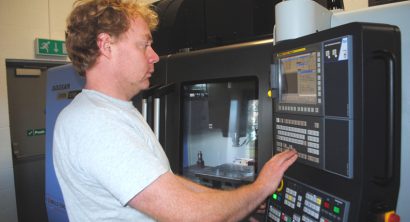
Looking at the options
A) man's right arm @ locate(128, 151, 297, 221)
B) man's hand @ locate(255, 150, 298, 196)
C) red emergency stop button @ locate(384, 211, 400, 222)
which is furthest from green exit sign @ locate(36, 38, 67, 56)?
red emergency stop button @ locate(384, 211, 400, 222)

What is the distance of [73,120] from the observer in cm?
105

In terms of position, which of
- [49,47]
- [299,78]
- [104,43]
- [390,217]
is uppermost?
[49,47]

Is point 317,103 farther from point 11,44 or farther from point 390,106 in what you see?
point 11,44

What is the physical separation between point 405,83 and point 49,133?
2.34 metres

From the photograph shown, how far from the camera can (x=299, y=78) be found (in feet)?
3.34

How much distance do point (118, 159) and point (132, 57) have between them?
0.40 m

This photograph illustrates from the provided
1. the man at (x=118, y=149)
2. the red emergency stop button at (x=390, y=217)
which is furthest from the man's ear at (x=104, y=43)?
the red emergency stop button at (x=390, y=217)

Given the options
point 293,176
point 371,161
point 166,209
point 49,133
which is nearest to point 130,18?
point 166,209

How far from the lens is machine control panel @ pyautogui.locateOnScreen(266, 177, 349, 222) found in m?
0.90

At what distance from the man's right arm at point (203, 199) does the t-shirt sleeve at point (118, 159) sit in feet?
0.10

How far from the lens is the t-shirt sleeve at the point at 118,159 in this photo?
94 cm

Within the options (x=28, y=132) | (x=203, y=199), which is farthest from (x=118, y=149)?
(x=28, y=132)

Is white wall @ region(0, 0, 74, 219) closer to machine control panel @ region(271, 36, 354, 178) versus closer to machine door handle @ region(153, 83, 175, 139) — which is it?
machine door handle @ region(153, 83, 175, 139)

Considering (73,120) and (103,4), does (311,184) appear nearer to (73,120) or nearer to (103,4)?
(73,120)
